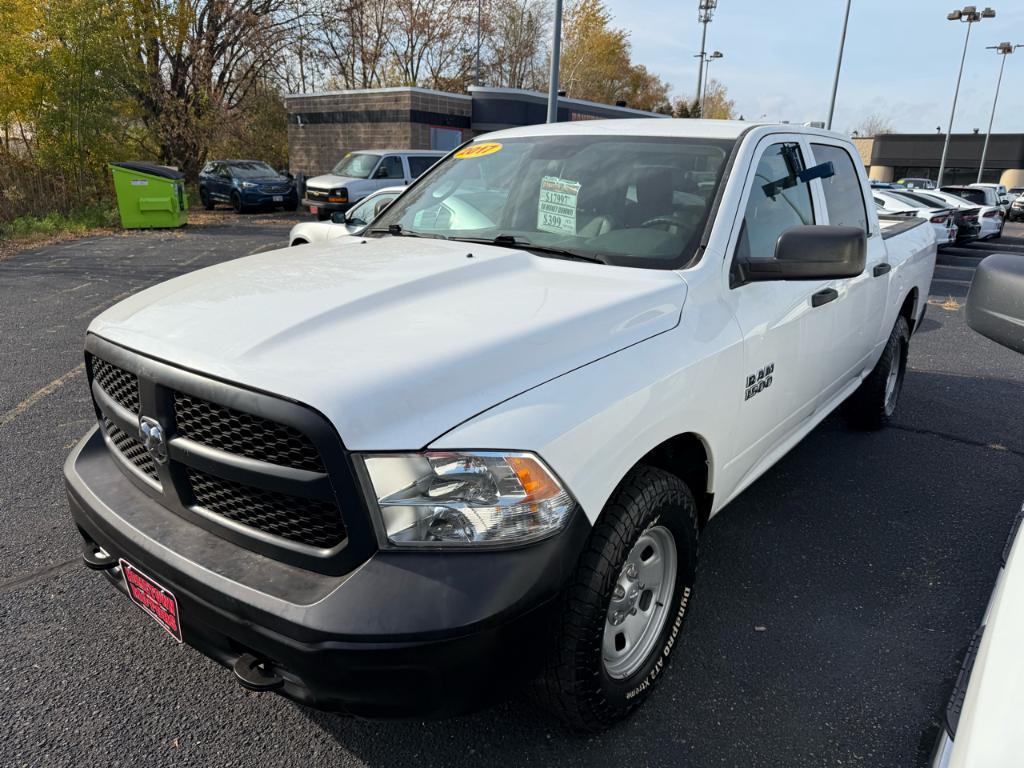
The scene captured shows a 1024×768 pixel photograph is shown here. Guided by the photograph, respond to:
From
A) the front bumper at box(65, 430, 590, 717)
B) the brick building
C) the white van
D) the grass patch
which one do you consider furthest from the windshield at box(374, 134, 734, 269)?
the brick building

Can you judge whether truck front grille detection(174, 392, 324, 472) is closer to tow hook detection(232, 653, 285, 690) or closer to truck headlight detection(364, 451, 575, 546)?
truck headlight detection(364, 451, 575, 546)

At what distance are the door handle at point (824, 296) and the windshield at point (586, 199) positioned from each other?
0.75 meters

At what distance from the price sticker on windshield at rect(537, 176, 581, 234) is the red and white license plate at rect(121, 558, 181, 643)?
6.33ft

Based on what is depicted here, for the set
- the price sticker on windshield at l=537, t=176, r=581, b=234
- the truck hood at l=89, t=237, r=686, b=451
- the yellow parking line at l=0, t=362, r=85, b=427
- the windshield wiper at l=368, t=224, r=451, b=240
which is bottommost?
the yellow parking line at l=0, t=362, r=85, b=427

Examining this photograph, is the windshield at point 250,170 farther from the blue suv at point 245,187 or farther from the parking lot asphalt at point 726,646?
the parking lot asphalt at point 726,646

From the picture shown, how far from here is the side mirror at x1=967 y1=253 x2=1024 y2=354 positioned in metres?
1.89

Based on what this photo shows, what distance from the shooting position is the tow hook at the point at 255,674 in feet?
5.87

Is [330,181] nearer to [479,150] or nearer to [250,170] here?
[250,170]

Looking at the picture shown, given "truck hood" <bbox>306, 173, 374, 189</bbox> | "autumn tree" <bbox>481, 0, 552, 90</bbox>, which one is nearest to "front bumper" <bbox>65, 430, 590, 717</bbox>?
"truck hood" <bbox>306, 173, 374, 189</bbox>

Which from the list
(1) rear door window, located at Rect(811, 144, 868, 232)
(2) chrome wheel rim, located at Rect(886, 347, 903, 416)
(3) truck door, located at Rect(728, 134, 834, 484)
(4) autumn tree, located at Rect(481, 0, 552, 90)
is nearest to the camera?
(3) truck door, located at Rect(728, 134, 834, 484)

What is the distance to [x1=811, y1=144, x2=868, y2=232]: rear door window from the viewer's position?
12.2 feet

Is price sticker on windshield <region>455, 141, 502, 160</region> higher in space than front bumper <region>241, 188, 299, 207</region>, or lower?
higher

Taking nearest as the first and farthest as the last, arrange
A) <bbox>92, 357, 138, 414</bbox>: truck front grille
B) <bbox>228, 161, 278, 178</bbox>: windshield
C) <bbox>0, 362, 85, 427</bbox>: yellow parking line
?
<bbox>92, 357, 138, 414</bbox>: truck front grille < <bbox>0, 362, 85, 427</bbox>: yellow parking line < <bbox>228, 161, 278, 178</bbox>: windshield

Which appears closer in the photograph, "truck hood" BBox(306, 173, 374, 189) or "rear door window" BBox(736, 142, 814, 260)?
"rear door window" BBox(736, 142, 814, 260)
